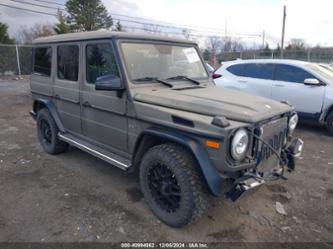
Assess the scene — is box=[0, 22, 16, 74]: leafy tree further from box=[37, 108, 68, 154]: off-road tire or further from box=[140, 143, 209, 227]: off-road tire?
box=[140, 143, 209, 227]: off-road tire

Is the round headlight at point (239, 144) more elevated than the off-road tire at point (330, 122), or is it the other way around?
the round headlight at point (239, 144)

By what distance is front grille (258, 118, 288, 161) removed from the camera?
107 inches

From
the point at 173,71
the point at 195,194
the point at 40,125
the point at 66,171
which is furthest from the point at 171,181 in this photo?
the point at 40,125

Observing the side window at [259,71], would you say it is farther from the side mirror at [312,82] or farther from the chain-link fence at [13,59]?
the chain-link fence at [13,59]

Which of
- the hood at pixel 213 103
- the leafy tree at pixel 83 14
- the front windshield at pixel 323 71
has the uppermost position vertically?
the leafy tree at pixel 83 14

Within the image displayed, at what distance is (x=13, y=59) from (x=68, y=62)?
18965mm

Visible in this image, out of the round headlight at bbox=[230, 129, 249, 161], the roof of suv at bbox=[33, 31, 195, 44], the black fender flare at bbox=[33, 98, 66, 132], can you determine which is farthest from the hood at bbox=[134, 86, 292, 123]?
the black fender flare at bbox=[33, 98, 66, 132]

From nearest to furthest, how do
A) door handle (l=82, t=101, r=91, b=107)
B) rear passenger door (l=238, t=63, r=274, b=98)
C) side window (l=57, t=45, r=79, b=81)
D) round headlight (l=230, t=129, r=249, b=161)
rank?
round headlight (l=230, t=129, r=249, b=161), door handle (l=82, t=101, r=91, b=107), side window (l=57, t=45, r=79, b=81), rear passenger door (l=238, t=63, r=274, b=98)

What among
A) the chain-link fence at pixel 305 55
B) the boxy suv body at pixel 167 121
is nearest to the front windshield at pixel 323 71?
the boxy suv body at pixel 167 121

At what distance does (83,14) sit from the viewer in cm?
2964

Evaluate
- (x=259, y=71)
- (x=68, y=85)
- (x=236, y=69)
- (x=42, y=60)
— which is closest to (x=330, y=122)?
(x=259, y=71)

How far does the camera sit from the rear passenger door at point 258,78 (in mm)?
7180

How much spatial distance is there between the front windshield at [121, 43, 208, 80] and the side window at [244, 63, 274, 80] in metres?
3.75

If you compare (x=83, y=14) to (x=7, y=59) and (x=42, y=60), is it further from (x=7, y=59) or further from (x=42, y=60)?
(x=42, y=60)
